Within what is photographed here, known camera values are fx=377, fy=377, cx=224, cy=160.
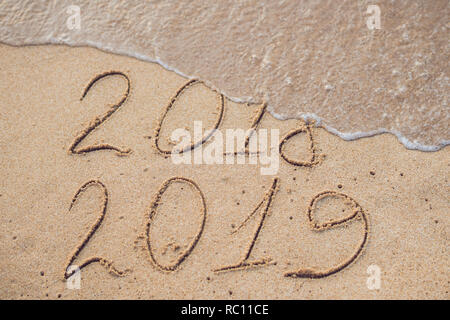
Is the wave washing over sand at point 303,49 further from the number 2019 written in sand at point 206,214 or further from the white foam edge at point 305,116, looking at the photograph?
the number 2019 written in sand at point 206,214

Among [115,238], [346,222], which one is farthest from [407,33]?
[115,238]

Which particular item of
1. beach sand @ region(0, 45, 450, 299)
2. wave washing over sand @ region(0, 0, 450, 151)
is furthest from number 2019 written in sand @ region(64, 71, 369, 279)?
wave washing over sand @ region(0, 0, 450, 151)

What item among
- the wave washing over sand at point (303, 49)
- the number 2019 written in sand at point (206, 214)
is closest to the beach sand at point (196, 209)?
the number 2019 written in sand at point (206, 214)

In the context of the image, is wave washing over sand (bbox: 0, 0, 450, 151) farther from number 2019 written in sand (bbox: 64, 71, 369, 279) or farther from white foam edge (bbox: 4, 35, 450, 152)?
number 2019 written in sand (bbox: 64, 71, 369, 279)

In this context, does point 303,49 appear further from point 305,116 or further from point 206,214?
point 206,214

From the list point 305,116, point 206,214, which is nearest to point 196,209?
point 206,214
